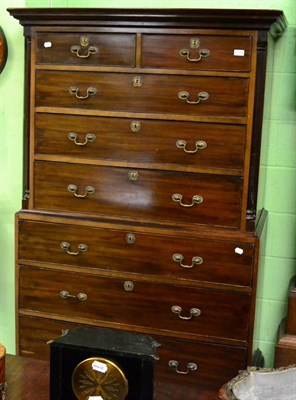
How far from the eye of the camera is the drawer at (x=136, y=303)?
3.03 m

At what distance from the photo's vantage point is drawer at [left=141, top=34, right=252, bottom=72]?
9.41 ft

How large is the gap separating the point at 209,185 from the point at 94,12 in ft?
3.00

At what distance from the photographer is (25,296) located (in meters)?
3.29

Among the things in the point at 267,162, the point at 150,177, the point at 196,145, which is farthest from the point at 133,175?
the point at 267,162

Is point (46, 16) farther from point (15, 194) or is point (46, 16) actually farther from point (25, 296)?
point (25, 296)

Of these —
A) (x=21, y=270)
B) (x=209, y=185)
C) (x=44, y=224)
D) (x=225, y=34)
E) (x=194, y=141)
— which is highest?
(x=225, y=34)

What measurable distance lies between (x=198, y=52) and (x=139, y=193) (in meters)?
0.68

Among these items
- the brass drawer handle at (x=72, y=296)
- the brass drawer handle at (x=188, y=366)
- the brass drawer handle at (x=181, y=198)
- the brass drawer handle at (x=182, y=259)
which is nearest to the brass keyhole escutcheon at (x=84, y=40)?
the brass drawer handle at (x=181, y=198)

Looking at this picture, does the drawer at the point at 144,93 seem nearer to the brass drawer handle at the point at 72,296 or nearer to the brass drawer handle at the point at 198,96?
the brass drawer handle at the point at 198,96

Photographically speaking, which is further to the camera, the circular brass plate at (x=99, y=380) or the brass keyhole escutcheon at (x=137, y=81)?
the brass keyhole escutcheon at (x=137, y=81)

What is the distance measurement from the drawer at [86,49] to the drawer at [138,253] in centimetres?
76

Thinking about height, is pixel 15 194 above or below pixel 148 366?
above

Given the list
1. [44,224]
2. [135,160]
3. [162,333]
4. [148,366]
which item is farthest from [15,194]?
[148,366]

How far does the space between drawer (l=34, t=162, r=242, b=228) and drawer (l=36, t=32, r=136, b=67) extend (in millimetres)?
480
